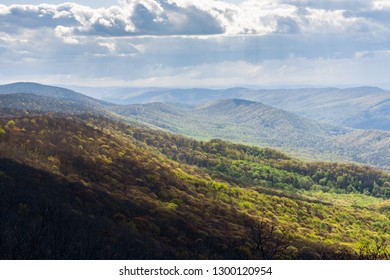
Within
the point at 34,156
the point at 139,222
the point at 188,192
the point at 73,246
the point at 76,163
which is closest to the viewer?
the point at 73,246

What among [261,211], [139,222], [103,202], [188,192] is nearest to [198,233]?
[139,222]

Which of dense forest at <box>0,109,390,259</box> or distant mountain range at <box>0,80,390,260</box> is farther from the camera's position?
dense forest at <box>0,109,390,259</box>

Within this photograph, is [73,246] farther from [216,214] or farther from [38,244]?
[216,214]

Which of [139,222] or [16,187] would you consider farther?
[139,222]

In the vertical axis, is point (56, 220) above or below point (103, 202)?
above

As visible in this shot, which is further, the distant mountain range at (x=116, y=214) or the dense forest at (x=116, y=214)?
the dense forest at (x=116, y=214)

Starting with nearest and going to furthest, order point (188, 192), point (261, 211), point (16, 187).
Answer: point (16, 187) < point (188, 192) < point (261, 211)
